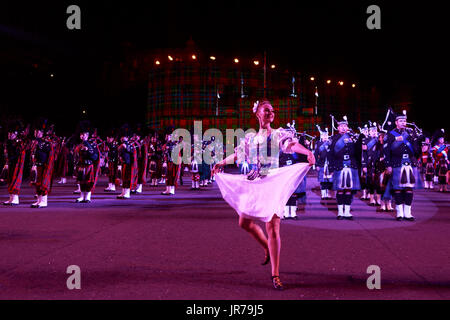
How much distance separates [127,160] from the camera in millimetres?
17562

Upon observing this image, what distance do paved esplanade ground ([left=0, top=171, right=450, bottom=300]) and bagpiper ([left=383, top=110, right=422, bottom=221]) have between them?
56cm

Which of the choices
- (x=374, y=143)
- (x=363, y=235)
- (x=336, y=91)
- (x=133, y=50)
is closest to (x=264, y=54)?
(x=336, y=91)

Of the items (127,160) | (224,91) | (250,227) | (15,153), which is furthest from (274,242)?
(224,91)

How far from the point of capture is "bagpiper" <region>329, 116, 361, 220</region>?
1181 centimetres

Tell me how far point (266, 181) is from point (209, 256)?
1.93 m

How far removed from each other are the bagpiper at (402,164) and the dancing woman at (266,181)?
6.14 metres

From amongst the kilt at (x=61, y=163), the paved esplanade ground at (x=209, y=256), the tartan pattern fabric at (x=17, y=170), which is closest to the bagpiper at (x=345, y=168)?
the paved esplanade ground at (x=209, y=256)

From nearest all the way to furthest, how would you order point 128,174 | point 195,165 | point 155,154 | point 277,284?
point 277,284 → point 128,174 → point 155,154 → point 195,165

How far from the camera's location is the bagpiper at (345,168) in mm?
11812

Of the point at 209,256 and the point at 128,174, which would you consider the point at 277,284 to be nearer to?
the point at 209,256

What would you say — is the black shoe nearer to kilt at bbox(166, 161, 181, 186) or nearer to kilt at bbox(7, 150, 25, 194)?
kilt at bbox(7, 150, 25, 194)

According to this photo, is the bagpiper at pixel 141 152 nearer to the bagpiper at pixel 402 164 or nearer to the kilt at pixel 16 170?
the kilt at pixel 16 170

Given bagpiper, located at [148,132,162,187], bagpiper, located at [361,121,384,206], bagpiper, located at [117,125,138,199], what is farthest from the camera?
bagpiper, located at [148,132,162,187]

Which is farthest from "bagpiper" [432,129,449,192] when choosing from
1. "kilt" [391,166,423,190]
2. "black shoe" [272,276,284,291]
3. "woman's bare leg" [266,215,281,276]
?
"black shoe" [272,276,284,291]
